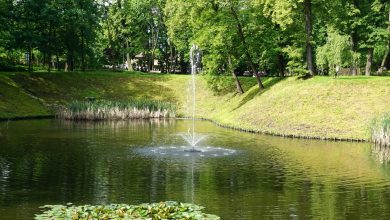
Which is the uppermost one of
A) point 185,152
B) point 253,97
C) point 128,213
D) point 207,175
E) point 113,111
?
point 253,97

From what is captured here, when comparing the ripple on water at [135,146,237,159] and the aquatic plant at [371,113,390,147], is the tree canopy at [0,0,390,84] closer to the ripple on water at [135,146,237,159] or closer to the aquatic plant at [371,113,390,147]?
the aquatic plant at [371,113,390,147]

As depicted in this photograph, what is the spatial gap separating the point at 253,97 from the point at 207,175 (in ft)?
108

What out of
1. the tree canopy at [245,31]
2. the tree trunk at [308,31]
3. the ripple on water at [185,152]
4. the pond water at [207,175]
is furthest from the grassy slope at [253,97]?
the ripple on water at [185,152]

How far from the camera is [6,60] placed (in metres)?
80.8

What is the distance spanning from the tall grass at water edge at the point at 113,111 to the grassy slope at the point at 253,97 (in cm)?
546

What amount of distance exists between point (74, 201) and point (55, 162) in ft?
30.1

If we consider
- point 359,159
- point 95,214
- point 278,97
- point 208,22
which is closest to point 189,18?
point 208,22

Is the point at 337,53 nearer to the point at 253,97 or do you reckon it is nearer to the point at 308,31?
the point at 308,31

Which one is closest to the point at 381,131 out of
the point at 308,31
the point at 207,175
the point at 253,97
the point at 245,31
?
the point at 207,175

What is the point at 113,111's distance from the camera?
5519 centimetres

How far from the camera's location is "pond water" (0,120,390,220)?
19.6m

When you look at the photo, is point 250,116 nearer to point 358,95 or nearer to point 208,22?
point 358,95

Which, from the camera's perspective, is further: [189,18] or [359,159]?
[189,18]

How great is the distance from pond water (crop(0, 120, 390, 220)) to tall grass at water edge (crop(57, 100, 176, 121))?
13.5 meters
